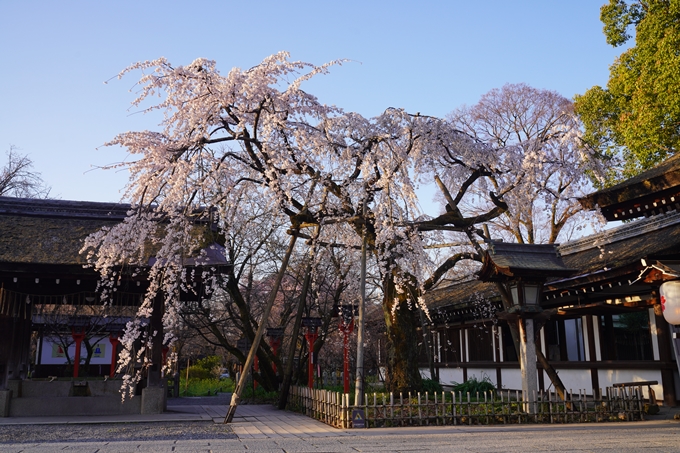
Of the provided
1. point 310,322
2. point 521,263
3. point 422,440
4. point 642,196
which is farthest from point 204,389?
point 642,196

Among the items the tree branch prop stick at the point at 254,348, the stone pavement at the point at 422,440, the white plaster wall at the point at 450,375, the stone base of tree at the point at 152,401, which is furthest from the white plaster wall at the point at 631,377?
the stone base of tree at the point at 152,401

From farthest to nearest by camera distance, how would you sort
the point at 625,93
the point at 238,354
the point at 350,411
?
the point at 238,354
the point at 625,93
the point at 350,411

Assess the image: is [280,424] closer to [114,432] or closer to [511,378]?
[114,432]

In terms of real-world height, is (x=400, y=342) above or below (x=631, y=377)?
above

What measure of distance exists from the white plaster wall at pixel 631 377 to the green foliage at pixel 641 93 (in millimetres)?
7889

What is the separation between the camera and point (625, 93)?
19953 millimetres

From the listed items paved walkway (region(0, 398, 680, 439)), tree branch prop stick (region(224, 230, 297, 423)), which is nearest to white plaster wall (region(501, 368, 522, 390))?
paved walkway (region(0, 398, 680, 439))

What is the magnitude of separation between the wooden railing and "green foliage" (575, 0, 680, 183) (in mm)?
9644

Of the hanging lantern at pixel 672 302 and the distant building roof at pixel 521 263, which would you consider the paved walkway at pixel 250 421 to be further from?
the hanging lantern at pixel 672 302

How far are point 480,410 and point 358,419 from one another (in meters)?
2.67

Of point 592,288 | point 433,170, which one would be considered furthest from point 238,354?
point 592,288

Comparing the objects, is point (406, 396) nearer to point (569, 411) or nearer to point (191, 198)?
point (569, 411)

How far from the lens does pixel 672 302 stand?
28.0ft

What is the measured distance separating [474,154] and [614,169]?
38.3 ft
